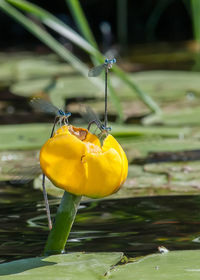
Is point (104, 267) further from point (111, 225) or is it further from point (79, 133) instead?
point (111, 225)

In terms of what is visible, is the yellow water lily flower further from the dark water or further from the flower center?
the dark water

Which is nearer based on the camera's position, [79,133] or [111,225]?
[79,133]

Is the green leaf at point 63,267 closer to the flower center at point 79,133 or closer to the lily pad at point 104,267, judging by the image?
the lily pad at point 104,267

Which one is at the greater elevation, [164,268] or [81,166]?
[81,166]

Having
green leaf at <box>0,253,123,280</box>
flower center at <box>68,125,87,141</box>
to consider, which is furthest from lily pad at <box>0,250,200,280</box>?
flower center at <box>68,125,87,141</box>

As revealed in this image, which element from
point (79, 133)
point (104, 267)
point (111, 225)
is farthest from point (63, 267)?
point (111, 225)

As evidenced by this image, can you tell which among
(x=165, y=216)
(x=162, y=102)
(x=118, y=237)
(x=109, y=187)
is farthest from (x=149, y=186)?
(x=162, y=102)

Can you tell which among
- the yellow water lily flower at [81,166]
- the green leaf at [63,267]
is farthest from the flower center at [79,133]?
the green leaf at [63,267]
